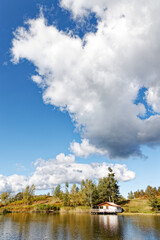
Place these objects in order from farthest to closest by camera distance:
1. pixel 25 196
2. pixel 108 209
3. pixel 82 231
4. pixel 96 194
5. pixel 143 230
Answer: pixel 25 196 → pixel 96 194 → pixel 108 209 → pixel 143 230 → pixel 82 231

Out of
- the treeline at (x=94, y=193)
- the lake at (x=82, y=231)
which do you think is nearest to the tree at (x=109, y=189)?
the treeline at (x=94, y=193)

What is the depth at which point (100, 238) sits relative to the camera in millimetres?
34656

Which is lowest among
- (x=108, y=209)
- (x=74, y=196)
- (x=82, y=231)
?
(x=108, y=209)

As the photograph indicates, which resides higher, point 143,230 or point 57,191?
point 57,191

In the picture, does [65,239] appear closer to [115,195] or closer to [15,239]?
[15,239]

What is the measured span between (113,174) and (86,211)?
32408mm

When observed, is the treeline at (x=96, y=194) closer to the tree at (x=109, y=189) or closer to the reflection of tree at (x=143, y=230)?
the tree at (x=109, y=189)

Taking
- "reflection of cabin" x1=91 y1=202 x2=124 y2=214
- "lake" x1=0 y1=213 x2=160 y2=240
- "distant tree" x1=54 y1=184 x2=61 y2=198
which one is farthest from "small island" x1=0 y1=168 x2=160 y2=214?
"lake" x1=0 y1=213 x2=160 y2=240

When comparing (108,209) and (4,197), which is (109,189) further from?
(4,197)

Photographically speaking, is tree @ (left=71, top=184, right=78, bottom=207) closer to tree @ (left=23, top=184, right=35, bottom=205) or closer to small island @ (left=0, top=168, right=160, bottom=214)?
small island @ (left=0, top=168, right=160, bottom=214)

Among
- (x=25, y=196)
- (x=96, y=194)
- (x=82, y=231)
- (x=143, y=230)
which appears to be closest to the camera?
(x=82, y=231)

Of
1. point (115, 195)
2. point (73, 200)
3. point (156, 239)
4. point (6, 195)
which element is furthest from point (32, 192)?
point (156, 239)

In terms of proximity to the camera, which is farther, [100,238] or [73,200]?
[73,200]

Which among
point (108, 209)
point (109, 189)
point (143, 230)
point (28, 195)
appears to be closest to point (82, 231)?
point (143, 230)
